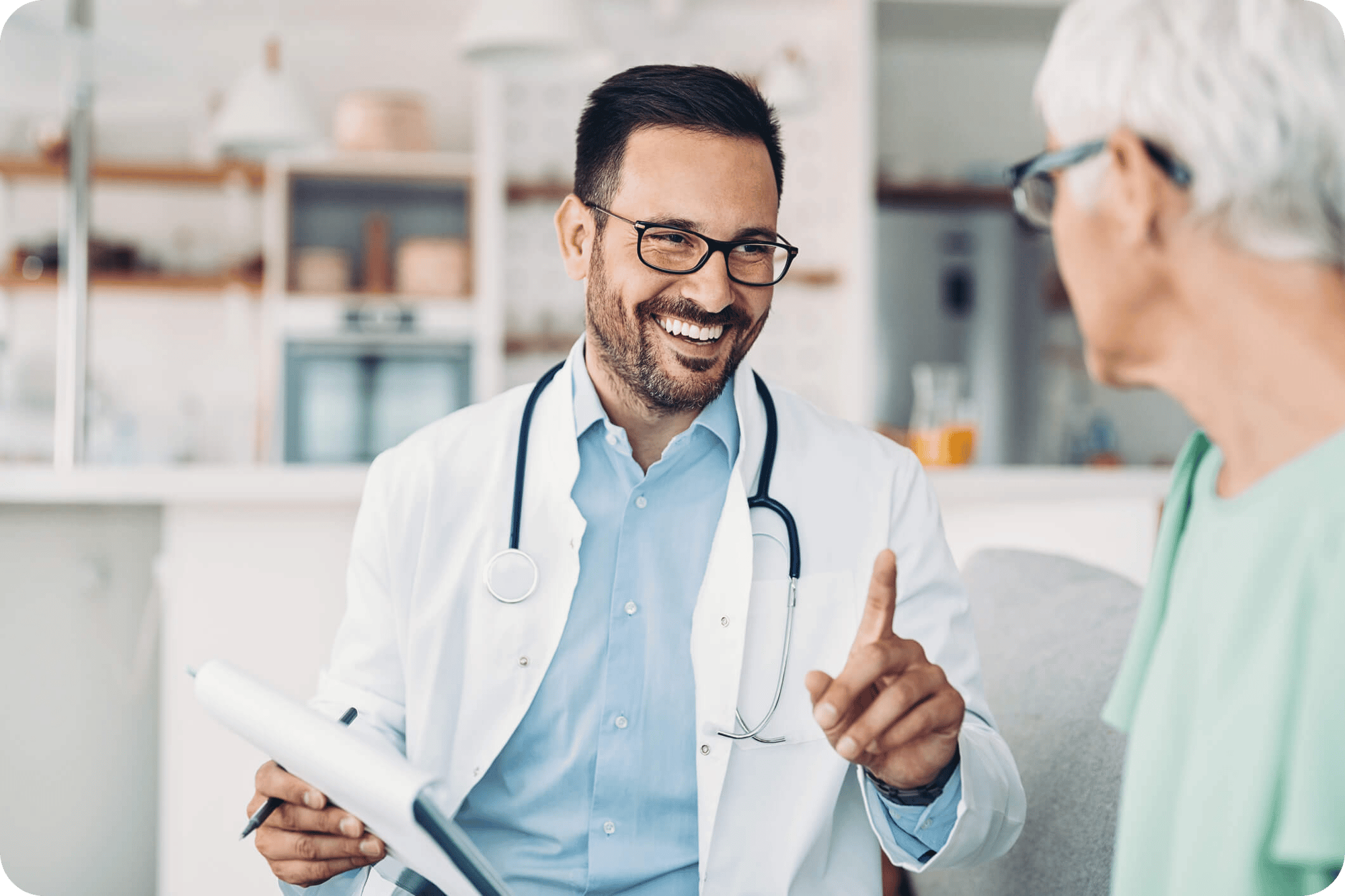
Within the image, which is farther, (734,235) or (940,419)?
(940,419)

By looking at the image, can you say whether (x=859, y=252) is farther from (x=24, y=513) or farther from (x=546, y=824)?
(x=546, y=824)

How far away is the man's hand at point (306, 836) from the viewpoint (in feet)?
3.12

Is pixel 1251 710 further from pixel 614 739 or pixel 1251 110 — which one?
pixel 614 739

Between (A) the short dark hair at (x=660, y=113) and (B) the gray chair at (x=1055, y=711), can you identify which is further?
(A) the short dark hair at (x=660, y=113)

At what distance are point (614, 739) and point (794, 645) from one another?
205 mm

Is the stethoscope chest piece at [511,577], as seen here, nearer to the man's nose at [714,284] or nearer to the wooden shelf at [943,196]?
the man's nose at [714,284]

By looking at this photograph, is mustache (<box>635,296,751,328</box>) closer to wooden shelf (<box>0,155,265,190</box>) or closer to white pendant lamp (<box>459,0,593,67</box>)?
white pendant lamp (<box>459,0,593,67</box>)

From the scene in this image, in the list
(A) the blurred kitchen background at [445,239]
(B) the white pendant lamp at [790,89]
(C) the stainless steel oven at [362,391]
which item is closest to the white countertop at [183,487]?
(A) the blurred kitchen background at [445,239]

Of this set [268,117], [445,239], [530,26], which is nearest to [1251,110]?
[530,26]

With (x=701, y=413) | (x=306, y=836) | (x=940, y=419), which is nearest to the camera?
(x=306, y=836)

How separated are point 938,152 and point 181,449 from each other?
348cm

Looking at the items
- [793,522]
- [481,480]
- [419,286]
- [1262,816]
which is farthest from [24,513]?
[419,286]

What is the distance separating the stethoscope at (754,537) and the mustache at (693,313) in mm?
144

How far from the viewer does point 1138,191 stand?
60cm
